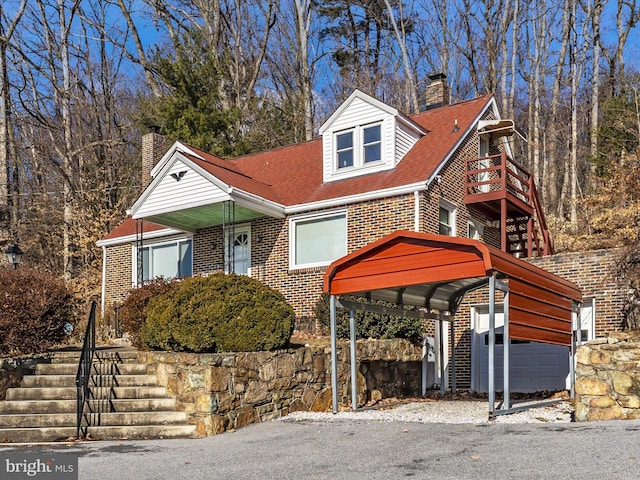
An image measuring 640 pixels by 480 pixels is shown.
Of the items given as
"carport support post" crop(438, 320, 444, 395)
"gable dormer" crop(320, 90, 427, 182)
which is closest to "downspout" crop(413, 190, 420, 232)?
"gable dormer" crop(320, 90, 427, 182)

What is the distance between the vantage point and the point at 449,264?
1058cm

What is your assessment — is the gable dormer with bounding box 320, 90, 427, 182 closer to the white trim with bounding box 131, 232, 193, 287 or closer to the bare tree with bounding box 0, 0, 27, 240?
the white trim with bounding box 131, 232, 193, 287

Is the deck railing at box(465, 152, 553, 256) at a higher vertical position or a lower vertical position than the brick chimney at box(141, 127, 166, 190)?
lower

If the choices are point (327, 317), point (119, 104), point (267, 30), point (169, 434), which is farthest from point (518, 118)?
point (169, 434)

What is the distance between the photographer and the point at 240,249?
20.4 metres

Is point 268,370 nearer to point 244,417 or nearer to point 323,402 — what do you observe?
point 244,417

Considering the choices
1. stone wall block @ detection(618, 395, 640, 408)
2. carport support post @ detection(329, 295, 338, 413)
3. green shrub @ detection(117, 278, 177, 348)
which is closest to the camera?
stone wall block @ detection(618, 395, 640, 408)

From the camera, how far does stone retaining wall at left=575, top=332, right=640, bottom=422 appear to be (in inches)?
390

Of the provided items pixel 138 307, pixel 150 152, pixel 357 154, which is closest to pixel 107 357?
pixel 138 307

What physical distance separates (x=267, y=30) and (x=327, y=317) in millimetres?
21121

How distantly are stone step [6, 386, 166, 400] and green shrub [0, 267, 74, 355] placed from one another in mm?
1068

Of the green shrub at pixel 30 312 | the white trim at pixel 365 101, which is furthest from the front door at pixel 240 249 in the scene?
the green shrub at pixel 30 312

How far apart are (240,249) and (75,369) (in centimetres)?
884

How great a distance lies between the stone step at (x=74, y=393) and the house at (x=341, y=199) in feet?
22.9
